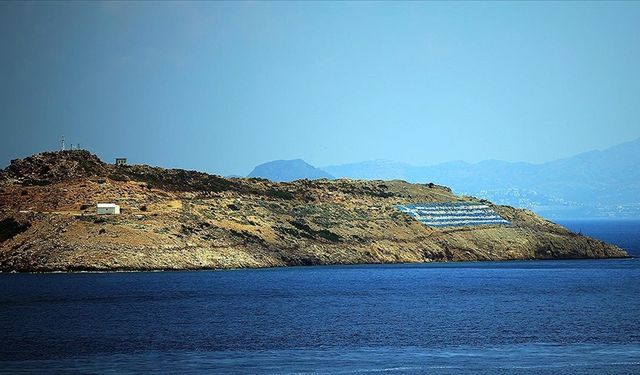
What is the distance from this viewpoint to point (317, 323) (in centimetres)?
8781

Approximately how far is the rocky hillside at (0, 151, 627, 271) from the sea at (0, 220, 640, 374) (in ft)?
21.8

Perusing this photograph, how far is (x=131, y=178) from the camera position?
180m

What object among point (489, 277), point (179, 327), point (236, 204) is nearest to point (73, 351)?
point (179, 327)

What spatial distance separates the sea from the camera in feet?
216

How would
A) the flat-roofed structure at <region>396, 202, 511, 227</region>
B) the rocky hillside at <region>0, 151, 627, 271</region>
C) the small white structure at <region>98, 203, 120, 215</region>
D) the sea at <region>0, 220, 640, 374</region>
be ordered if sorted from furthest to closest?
1. the flat-roofed structure at <region>396, 202, 511, 227</region>
2. the small white structure at <region>98, 203, 120, 215</region>
3. the rocky hillside at <region>0, 151, 627, 271</region>
4. the sea at <region>0, 220, 640, 374</region>

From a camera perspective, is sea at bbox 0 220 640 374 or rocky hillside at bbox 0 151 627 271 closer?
sea at bbox 0 220 640 374

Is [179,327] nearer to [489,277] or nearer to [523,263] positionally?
[489,277]

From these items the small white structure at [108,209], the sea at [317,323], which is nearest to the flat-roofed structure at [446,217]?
the sea at [317,323]

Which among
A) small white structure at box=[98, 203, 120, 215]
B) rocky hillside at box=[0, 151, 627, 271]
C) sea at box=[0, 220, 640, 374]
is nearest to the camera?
sea at box=[0, 220, 640, 374]

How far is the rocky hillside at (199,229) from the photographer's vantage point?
471ft

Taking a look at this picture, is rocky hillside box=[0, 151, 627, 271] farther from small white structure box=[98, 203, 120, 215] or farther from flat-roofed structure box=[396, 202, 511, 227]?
flat-roofed structure box=[396, 202, 511, 227]

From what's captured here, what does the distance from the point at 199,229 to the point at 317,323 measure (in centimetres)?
7113

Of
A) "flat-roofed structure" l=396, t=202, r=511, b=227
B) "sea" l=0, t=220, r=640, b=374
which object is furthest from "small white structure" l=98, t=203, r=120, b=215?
"flat-roofed structure" l=396, t=202, r=511, b=227

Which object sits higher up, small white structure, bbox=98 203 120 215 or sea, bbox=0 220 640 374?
small white structure, bbox=98 203 120 215
